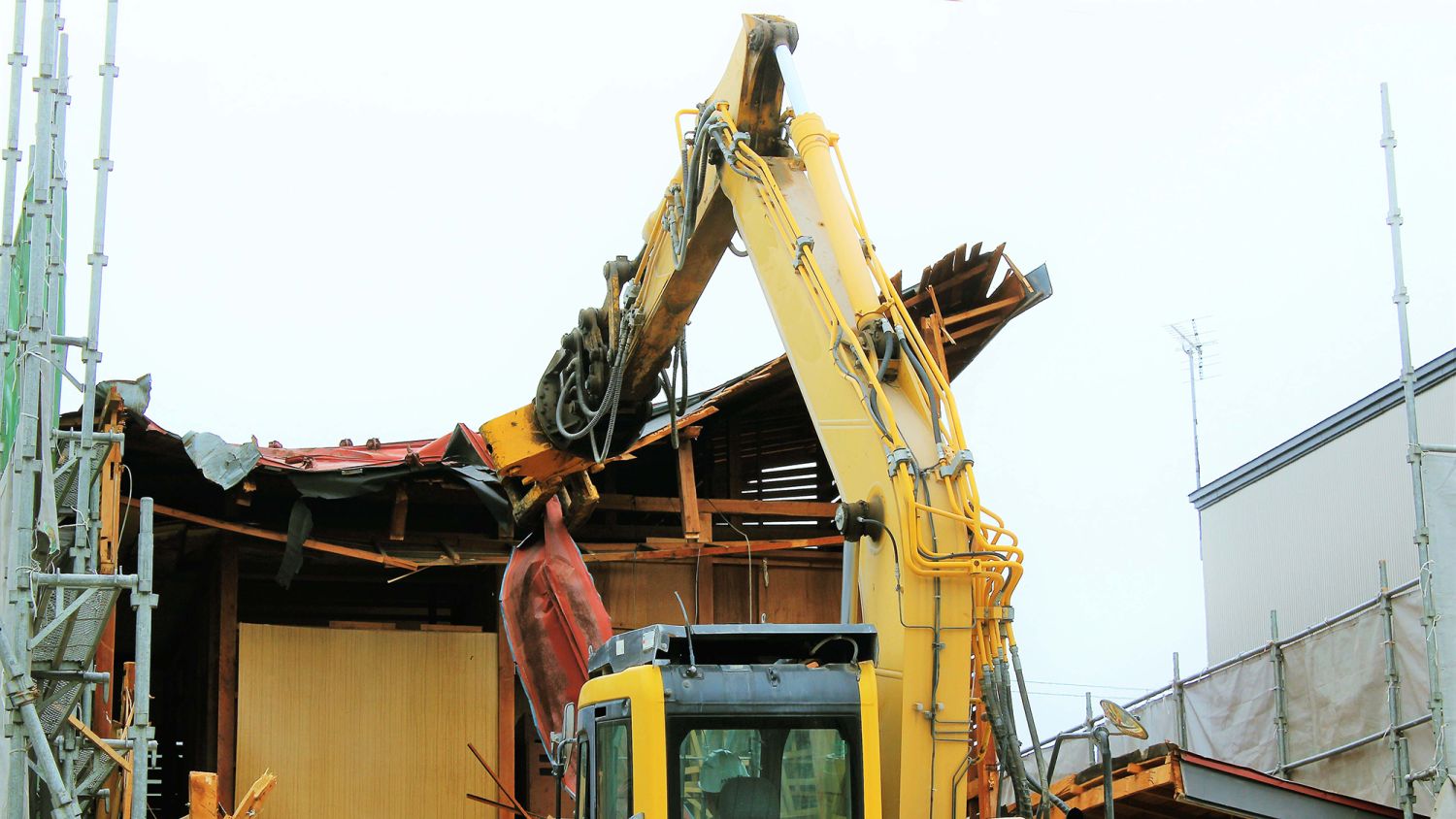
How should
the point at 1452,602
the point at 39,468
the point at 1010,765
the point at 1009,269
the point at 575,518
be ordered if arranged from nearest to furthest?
the point at 1010,765
the point at 39,468
the point at 1452,602
the point at 575,518
the point at 1009,269

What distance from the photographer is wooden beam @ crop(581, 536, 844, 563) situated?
51.7 ft

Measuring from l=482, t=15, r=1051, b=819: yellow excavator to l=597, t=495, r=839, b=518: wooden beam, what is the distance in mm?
7677

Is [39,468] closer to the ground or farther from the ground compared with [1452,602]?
farther from the ground

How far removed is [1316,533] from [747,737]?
13.6 m

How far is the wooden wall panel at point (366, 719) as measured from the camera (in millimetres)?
14477

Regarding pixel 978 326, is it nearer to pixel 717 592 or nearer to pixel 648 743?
pixel 717 592

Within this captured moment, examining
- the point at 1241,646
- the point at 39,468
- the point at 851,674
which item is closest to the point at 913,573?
the point at 851,674

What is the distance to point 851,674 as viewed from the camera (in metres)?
7.00

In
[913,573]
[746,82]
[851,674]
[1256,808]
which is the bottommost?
[1256,808]

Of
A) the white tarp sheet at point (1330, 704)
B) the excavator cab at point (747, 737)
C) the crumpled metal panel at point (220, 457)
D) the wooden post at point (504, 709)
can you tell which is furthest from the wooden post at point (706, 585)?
the excavator cab at point (747, 737)

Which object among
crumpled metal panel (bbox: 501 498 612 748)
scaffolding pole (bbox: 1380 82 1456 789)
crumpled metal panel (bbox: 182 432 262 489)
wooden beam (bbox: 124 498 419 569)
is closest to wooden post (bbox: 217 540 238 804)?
wooden beam (bbox: 124 498 419 569)

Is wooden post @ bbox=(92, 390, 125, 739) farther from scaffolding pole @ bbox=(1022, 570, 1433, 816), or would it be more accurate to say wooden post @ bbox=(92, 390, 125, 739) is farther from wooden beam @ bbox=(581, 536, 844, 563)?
scaffolding pole @ bbox=(1022, 570, 1433, 816)

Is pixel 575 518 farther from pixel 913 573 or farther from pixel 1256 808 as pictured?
pixel 913 573

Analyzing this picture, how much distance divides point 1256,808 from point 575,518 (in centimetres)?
604
